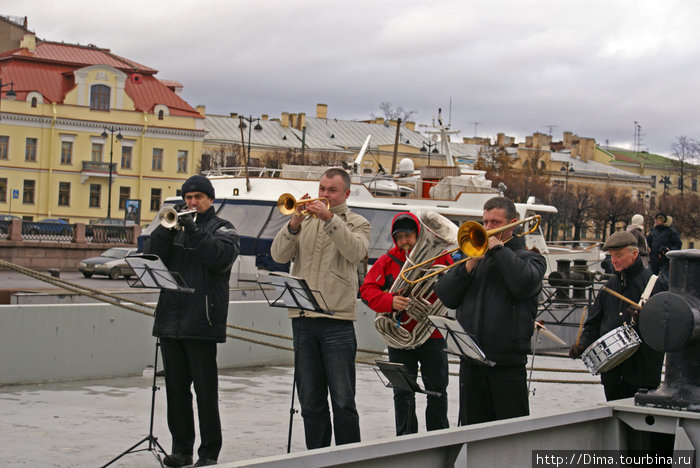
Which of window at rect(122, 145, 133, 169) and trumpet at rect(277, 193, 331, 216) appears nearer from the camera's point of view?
trumpet at rect(277, 193, 331, 216)

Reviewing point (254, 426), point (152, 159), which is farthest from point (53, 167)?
point (254, 426)

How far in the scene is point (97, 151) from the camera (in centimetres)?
7344

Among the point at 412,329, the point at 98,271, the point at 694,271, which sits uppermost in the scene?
the point at 694,271

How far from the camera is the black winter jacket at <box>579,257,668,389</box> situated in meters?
6.84

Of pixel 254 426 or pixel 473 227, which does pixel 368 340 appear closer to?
pixel 254 426

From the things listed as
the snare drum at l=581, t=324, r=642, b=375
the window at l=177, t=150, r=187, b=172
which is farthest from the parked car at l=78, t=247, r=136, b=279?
the window at l=177, t=150, r=187, b=172

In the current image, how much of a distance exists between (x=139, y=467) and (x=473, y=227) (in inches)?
107

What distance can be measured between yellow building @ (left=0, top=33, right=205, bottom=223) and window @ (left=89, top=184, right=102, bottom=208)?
0.07 meters

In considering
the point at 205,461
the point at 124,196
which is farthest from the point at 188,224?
the point at 124,196

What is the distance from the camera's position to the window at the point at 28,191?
70.8 meters

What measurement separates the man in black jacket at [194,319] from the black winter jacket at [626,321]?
102 inches

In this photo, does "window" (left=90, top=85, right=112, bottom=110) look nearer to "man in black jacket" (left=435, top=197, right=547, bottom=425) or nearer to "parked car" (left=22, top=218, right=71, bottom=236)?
"parked car" (left=22, top=218, right=71, bottom=236)

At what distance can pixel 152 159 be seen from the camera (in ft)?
246

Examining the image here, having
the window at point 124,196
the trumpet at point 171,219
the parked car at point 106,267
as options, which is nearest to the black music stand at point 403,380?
the trumpet at point 171,219
